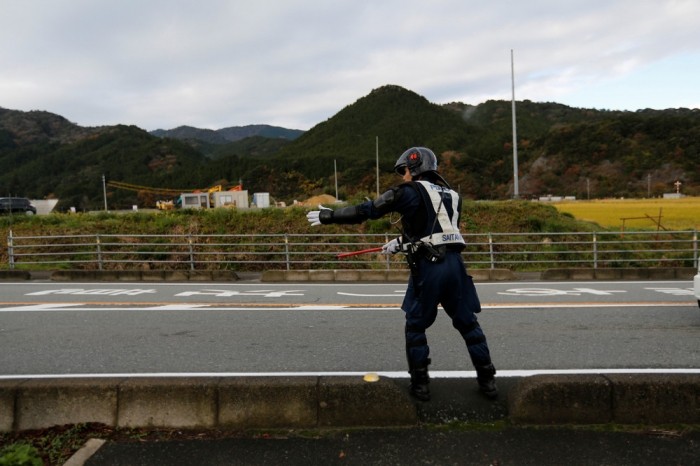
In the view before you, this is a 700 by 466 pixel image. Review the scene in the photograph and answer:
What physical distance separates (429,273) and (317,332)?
3341mm

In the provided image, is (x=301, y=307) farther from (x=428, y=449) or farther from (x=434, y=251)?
(x=428, y=449)

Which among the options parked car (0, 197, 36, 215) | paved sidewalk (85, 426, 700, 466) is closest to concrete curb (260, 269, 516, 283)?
paved sidewalk (85, 426, 700, 466)

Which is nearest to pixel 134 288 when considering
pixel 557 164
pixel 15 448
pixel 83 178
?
pixel 15 448

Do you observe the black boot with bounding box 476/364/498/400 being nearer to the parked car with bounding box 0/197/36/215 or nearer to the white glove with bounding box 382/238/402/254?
the white glove with bounding box 382/238/402/254

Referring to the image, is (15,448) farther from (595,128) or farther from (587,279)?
(595,128)

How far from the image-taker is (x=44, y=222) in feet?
70.3

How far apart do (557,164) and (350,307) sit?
76.2 metres

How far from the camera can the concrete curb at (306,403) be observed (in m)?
3.60

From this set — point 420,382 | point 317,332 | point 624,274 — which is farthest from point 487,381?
point 624,274

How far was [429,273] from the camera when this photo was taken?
12.7 ft

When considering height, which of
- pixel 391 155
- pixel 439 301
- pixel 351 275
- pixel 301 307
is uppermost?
pixel 391 155

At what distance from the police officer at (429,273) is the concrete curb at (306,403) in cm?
36

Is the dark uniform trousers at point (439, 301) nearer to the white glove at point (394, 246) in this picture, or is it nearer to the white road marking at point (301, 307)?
the white glove at point (394, 246)

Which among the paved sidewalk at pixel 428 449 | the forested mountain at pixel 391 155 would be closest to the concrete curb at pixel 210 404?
the paved sidewalk at pixel 428 449
